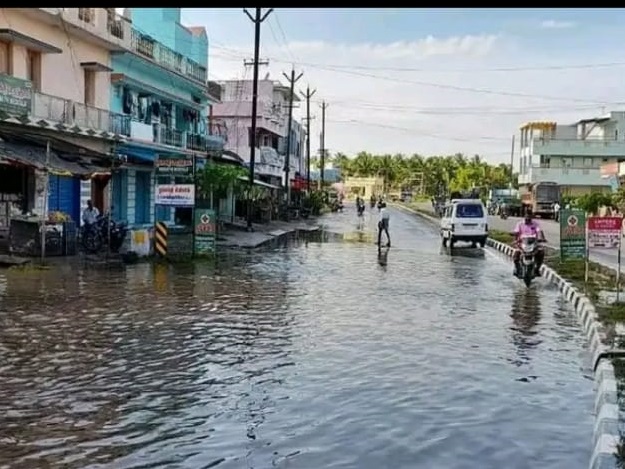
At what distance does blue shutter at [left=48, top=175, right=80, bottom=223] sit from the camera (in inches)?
1064

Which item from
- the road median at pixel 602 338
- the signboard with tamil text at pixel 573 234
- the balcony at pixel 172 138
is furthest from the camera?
the balcony at pixel 172 138

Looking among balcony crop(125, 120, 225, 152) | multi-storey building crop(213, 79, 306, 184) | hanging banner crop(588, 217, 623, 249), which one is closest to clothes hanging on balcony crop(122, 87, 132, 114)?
balcony crop(125, 120, 225, 152)

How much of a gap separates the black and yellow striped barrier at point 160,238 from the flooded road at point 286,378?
5.41 m

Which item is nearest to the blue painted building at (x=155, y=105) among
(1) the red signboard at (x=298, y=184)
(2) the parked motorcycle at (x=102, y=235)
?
(2) the parked motorcycle at (x=102, y=235)

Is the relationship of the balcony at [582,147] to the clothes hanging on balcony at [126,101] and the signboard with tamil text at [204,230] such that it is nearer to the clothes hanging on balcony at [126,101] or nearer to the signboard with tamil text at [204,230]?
the clothes hanging on balcony at [126,101]

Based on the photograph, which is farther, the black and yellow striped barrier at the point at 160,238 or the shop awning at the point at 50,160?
the black and yellow striped barrier at the point at 160,238

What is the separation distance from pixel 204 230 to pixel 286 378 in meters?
15.1

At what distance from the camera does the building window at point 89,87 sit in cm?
3002

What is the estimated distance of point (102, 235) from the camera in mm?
23844

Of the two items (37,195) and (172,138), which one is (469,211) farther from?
(37,195)

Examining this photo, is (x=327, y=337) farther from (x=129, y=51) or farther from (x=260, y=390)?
(x=129, y=51)

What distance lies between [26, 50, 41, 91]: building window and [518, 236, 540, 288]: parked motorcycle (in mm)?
15878

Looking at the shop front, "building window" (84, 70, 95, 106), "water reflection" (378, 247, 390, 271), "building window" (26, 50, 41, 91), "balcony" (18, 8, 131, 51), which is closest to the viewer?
the shop front

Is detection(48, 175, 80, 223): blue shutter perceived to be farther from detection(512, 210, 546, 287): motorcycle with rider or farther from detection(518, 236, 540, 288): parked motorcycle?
detection(518, 236, 540, 288): parked motorcycle
